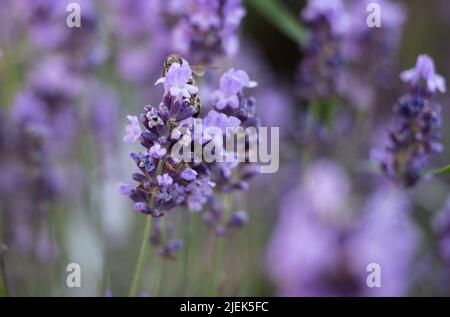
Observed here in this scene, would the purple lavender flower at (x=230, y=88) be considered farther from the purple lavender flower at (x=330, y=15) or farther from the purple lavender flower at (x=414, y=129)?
the purple lavender flower at (x=330, y=15)

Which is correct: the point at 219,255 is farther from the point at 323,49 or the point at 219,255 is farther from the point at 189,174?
the point at 323,49

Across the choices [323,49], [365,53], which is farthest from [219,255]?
[365,53]

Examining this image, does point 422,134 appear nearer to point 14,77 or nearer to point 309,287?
point 309,287

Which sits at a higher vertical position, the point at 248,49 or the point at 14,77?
the point at 248,49


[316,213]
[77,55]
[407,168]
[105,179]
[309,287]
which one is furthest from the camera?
[105,179]

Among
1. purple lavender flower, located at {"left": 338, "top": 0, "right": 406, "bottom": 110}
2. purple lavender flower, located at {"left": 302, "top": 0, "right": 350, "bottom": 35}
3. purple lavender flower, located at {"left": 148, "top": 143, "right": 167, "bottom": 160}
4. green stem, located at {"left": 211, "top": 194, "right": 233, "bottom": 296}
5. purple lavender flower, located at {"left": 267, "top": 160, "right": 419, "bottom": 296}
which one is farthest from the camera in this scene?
purple lavender flower, located at {"left": 338, "top": 0, "right": 406, "bottom": 110}

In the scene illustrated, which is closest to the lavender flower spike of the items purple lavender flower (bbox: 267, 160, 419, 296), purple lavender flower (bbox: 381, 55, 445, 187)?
purple lavender flower (bbox: 381, 55, 445, 187)

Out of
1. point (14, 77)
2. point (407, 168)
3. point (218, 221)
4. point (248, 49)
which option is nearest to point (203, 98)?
point (218, 221)

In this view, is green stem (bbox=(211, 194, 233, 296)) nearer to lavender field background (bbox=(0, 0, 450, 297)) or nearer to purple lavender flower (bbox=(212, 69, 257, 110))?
lavender field background (bbox=(0, 0, 450, 297))
